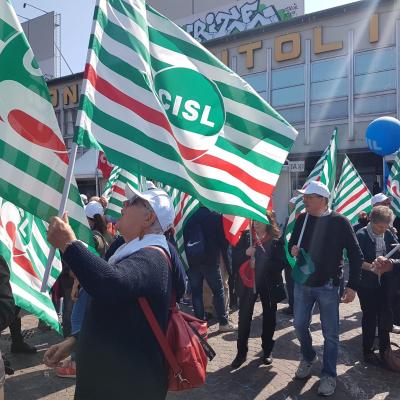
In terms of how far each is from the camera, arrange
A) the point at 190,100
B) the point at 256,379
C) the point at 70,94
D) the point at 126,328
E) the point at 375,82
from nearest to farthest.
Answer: the point at 126,328 < the point at 190,100 < the point at 256,379 < the point at 375,82 < the point at 70,94

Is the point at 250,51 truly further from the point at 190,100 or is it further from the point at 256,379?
the point at 190,100

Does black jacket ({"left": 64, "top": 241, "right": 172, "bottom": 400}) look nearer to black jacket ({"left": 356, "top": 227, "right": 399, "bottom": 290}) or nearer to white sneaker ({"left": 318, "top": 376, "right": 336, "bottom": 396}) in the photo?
white sneaker ({"left": 318, "top": 376, "right": 336, "bottom": 396})

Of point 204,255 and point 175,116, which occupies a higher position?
point 175,116

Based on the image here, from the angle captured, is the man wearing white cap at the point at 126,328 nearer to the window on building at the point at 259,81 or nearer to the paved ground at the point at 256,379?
the paved ground at the point at 256,379

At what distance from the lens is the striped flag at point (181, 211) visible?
20.2 ft

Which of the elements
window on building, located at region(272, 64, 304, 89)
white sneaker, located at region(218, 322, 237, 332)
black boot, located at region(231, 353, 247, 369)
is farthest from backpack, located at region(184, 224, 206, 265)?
window on building, located at region(272, 64, 304, 89)

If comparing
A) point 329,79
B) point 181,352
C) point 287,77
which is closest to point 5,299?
point 181,352

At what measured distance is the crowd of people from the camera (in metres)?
2.22

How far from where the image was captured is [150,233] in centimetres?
247

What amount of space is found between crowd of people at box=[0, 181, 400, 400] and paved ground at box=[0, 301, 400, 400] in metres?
0.15

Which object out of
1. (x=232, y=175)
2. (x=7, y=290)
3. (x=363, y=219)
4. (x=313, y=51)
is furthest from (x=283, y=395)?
(x=313, y=51)

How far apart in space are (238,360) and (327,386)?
1.04m

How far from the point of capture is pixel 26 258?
128 inches

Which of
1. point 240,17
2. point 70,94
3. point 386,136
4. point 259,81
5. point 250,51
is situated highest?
point 240,17
